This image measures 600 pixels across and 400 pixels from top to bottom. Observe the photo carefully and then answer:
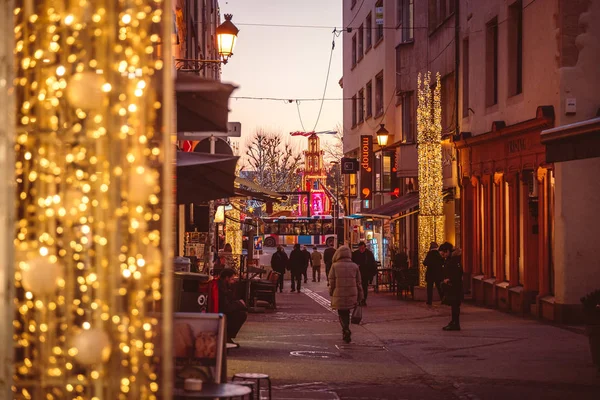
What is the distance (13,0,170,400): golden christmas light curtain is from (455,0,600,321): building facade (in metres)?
17.0

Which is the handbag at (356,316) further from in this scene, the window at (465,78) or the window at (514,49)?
the window at (465,78)

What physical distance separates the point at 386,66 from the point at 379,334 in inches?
908

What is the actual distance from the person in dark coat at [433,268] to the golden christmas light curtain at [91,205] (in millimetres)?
21988

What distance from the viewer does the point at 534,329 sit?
19.2 meters

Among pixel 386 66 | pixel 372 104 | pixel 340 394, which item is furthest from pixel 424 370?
pixel 372 104

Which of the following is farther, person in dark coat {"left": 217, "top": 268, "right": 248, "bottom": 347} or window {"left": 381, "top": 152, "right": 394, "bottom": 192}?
window {"left": 381, "top": 152, "right": 394, "bottom": 192}

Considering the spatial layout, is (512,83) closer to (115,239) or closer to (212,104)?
(212,104)

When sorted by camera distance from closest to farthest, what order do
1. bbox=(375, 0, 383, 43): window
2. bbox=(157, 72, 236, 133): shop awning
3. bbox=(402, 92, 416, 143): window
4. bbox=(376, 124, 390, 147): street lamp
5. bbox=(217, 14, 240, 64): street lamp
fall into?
bbox=(157, 72, 236, 133): shop awning < bbox=(217, 14, 240, 64): street lamp < bbox=(402, 92, 416, 143): window < bbox=(376, 124, 390, 147): street lamp < bbox=(375, 0, 383, 43): window

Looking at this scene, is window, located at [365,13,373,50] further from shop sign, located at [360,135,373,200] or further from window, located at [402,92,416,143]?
window, located at [402,92,416,143]

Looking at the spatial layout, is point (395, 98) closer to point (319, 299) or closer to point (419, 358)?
point (319, 299)

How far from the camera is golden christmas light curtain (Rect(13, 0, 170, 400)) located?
407 centimetres

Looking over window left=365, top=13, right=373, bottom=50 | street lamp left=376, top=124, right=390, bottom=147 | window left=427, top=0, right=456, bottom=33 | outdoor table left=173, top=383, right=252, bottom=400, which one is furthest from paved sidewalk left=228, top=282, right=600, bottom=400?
window left=365, top=13, right=373, bottom=50

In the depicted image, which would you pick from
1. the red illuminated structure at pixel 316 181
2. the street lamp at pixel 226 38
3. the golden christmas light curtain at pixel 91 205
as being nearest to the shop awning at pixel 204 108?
the golden christmas light curtain at pixel 91 205

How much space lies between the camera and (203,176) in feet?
39.6
